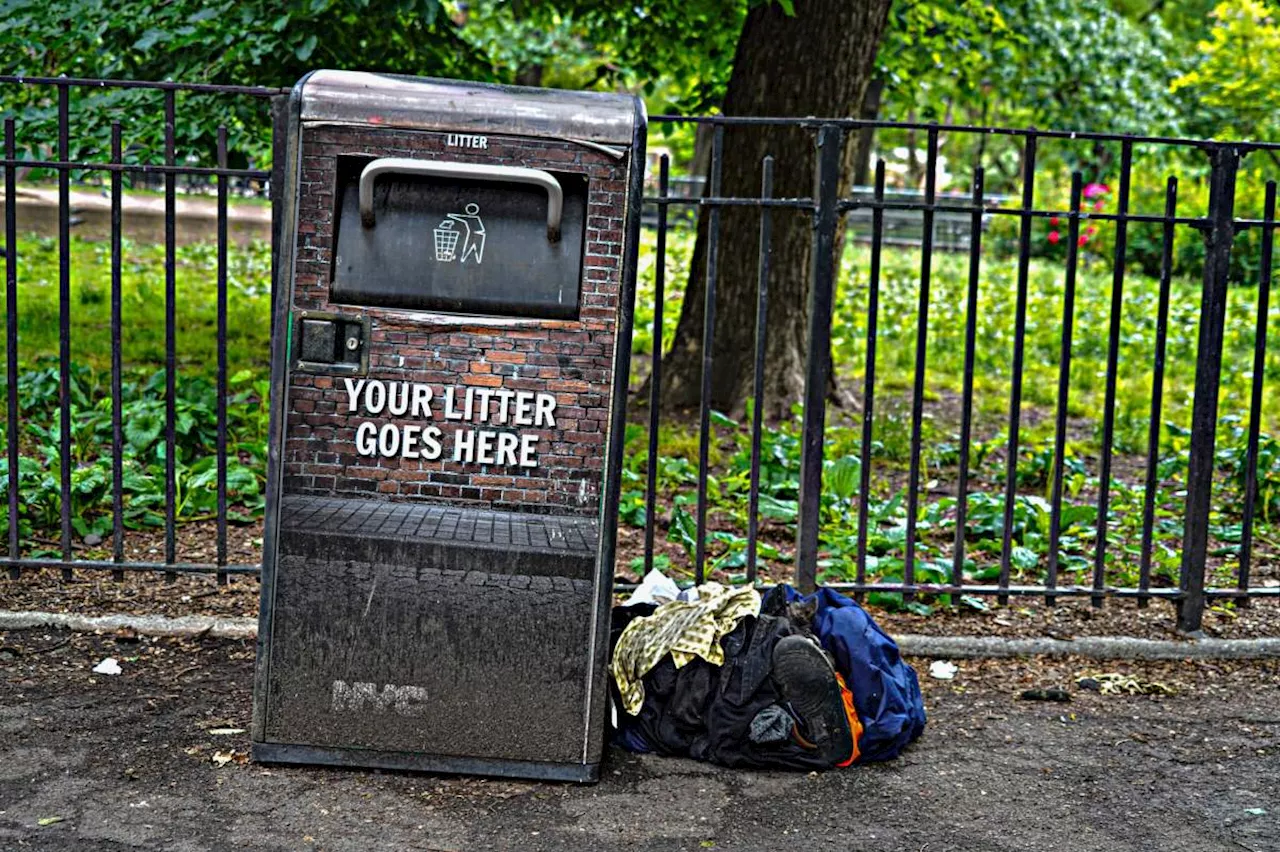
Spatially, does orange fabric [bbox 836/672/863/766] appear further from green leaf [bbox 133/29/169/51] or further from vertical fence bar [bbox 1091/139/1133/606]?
green leaf [bbox 133/29/169/51]

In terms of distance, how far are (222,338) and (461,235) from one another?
142cm

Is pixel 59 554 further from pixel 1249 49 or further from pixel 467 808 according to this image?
pixel 1249 49

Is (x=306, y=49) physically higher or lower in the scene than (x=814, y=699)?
higher

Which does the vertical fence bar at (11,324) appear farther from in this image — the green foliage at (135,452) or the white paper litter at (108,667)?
the white paper litter at (108,667)

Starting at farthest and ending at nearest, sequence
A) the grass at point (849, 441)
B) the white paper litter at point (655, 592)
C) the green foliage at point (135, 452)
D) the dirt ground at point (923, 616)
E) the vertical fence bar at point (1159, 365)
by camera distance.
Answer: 1. the grass at point (849, 441)
2. the green foliage at point (135, 452)
3. the dirt ground at point (923, 616)
4. the vertical fence bar at point (1159, 365)
5. the white paper litter at point (655, 592)

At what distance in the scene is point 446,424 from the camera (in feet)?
12.0

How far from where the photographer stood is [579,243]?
3631 mm

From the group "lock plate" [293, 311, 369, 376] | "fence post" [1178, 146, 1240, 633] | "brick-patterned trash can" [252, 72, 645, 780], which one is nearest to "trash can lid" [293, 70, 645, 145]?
"brick-patterned trash can" [252, 72, 645, 780]

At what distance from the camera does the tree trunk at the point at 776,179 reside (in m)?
7.64

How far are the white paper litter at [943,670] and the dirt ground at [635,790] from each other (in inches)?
8.7

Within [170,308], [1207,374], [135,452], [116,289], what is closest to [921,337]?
[1207,374]

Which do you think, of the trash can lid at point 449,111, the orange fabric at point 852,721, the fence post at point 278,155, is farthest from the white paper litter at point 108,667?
the orange fabric at point 852,721

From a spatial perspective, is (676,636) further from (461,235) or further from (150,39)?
(150,39)

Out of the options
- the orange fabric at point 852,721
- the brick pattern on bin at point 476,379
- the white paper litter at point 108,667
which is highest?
the brick pattern on bin at point 476,379
